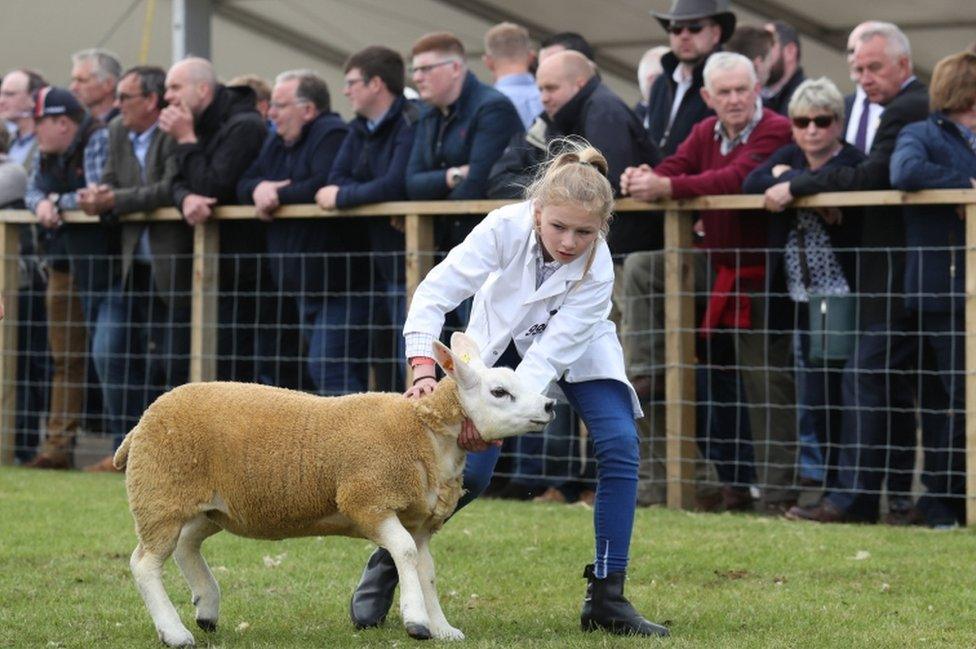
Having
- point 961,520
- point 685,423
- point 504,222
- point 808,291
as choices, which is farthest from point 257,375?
point 504,222

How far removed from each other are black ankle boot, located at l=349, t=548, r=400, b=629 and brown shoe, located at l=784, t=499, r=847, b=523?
3.58m

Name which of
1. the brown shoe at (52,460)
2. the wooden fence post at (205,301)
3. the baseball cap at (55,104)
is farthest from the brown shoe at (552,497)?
the baseball cap at (55,104)

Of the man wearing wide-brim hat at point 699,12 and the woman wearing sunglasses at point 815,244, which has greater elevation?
the man wearing wide-brim hat at point 699,12

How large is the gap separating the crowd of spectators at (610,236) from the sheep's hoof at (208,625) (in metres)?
3.37

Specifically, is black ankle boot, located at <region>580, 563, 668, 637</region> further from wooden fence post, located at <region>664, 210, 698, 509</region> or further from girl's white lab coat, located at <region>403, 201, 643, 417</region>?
wooden fence post, located at <region>664, 210, 698, 509</region>

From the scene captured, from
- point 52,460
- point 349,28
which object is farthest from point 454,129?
point 349,28

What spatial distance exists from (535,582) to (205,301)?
4.69 metres

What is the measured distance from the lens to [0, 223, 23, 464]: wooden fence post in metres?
12.2

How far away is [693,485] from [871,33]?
2.76 m

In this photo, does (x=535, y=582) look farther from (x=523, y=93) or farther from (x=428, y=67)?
(x=523, y=93)

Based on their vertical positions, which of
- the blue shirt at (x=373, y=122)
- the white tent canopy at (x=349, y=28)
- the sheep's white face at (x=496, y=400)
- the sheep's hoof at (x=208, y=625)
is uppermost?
the white tent canopy at (x=349, y=28)

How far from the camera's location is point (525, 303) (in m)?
6.27

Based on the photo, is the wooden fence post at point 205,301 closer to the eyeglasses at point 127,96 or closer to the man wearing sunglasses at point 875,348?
the eyeglasses at point 127,96

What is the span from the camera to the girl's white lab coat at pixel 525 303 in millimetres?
6117
